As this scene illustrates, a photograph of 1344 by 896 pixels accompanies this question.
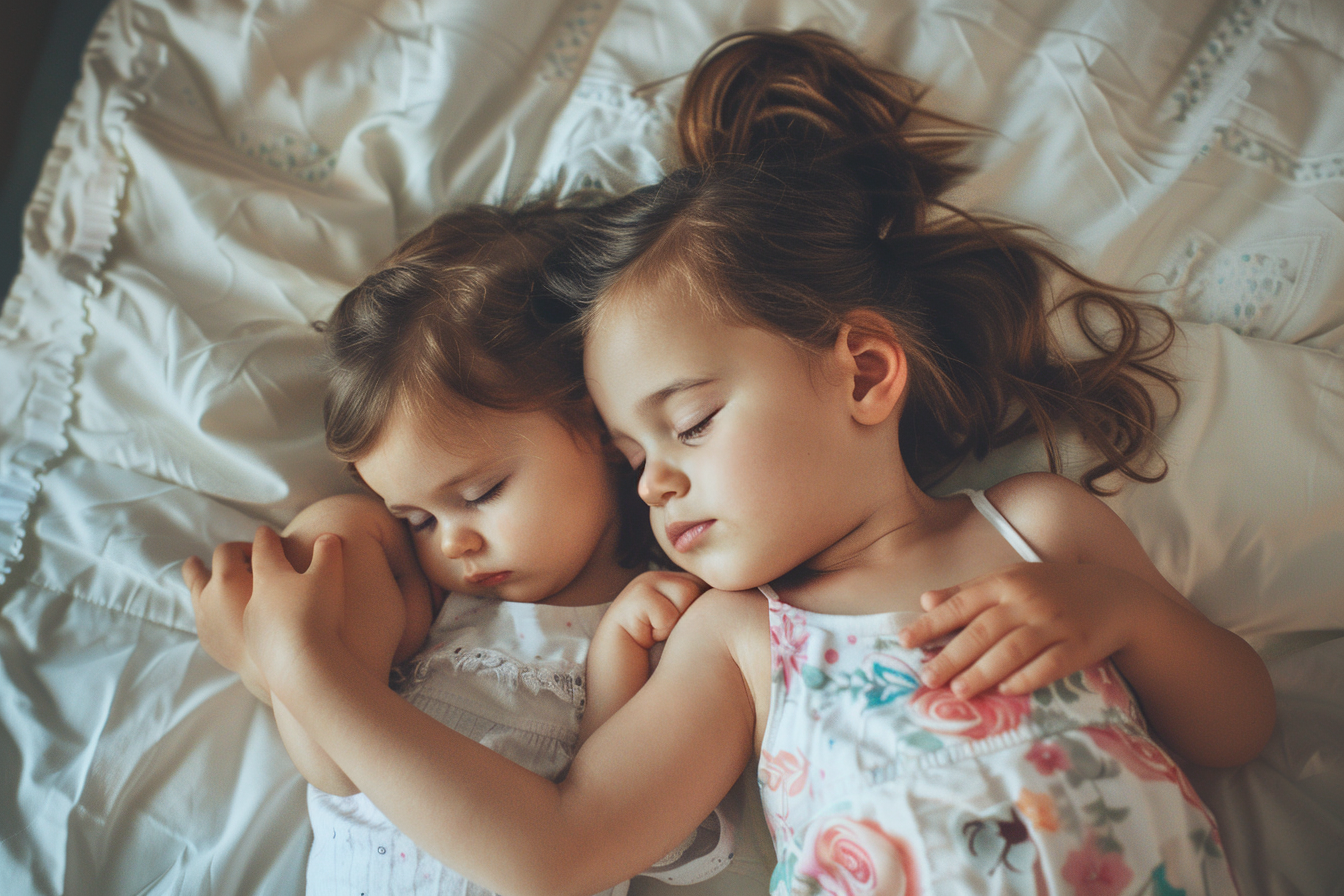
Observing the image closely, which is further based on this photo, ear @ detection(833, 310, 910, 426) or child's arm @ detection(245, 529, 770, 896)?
ear @ detection(833, 310, 910, 426)

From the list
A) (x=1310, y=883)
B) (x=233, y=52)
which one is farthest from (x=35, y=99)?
(x=1310, y=883)

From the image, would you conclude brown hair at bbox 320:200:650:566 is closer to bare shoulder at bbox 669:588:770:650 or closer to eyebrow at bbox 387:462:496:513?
eyebrow at bbox 387:462:496:513

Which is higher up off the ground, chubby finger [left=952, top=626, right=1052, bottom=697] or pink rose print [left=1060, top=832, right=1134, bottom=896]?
chubby finger [left=952, top=626, right=1052, bottom=697]

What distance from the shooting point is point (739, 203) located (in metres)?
0.96

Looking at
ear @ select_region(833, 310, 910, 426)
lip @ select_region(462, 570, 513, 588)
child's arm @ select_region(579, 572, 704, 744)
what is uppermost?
ear @ select_region(833, 310, 910, 426)

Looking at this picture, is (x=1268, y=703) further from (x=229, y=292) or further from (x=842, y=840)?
(x=229, y=292)

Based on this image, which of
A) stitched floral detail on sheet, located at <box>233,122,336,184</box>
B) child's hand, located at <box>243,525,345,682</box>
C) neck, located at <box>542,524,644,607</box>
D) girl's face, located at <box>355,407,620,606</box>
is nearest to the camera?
child's hand, located at <box>243,525,345,682</box>

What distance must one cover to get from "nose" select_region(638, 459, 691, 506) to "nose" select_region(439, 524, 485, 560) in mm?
212

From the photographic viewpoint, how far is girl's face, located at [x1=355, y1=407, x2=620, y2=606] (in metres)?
0.96

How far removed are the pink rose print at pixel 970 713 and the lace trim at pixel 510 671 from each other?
36 centimetres

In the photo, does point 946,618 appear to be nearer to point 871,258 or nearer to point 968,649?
point 968,649

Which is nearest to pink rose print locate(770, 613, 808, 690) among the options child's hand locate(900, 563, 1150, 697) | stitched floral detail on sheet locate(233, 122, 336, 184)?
child's hand locate(900, 563, 1150, 697)

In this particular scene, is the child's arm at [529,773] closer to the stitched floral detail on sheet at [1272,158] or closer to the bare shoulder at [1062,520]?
the bare shoulder at [1062,520]

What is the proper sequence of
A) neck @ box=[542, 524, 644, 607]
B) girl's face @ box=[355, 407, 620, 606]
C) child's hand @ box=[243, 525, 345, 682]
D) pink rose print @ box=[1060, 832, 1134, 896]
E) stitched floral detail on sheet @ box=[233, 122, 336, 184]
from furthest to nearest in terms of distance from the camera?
stitched floral detail on sheet @ box=[233, 122, 336, 184]
neck @ box=[542, 524, 644, 607]
girl's face @ box=[355, 407, 620, 606]
child's hand @ box=[243, 525, 345, 682]
pink rose print @ box=[1060, 832, 1134, 896]
